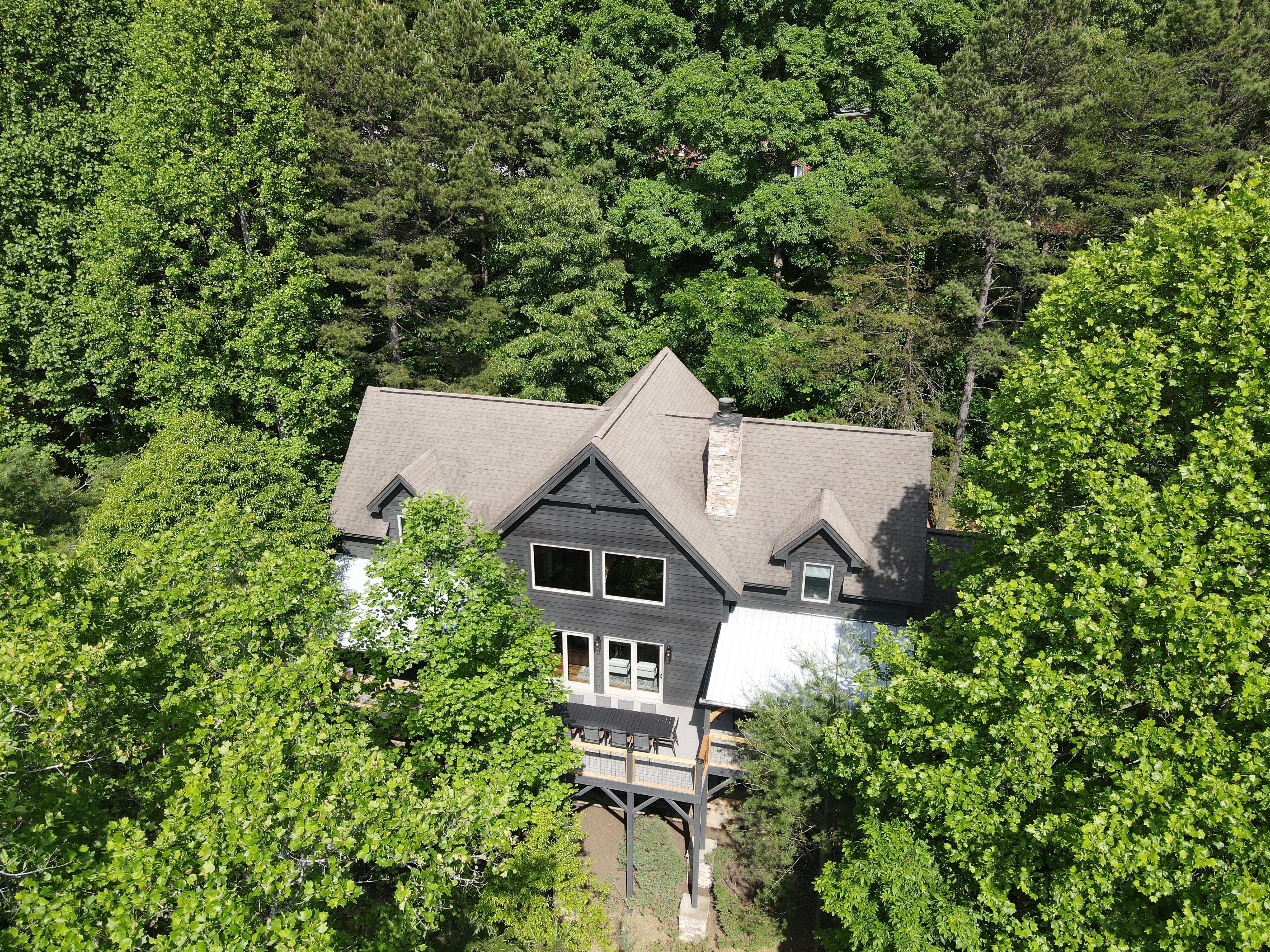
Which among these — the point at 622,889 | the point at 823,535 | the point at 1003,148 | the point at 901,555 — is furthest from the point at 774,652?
the point at 1003,148

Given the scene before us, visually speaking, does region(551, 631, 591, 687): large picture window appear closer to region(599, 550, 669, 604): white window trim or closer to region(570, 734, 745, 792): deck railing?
region(599, 550, 669, 604): white window trim

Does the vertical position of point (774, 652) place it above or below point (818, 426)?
below

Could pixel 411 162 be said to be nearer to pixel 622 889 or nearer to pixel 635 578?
pixel 635 578

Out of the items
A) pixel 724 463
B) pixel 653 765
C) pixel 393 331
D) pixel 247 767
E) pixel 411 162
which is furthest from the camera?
pixel 393 331

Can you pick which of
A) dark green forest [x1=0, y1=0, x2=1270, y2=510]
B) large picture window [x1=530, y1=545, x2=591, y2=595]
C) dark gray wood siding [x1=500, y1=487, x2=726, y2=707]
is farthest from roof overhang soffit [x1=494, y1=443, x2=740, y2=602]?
dark green forest [x1=0, y1=0, x2=1270, y2=510]

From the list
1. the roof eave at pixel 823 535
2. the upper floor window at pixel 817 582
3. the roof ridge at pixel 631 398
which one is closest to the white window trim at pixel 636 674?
the upper floor window at pixel 817 582

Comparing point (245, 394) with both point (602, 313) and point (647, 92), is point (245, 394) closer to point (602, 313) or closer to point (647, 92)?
point (602, 313)
